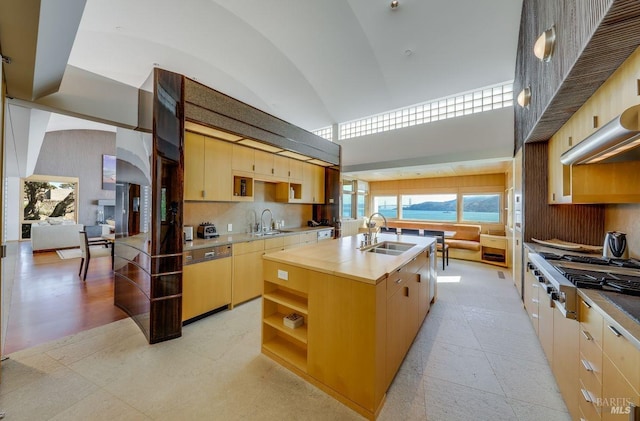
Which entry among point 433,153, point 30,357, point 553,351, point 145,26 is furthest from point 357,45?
point 30,357

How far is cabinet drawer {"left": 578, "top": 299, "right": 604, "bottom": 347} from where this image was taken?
1.12 m

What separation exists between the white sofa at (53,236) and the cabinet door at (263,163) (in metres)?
7.11

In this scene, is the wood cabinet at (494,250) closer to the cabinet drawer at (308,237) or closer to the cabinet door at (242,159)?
the cabinet drawer at (308,237)

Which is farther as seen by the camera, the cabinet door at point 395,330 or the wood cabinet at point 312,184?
the wood cabinet at point 312,184

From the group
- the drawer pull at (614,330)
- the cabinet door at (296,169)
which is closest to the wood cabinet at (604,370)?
the drawer pull at (614,330)

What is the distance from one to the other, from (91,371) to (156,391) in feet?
2.27

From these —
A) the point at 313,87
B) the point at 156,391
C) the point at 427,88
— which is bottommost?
the point at 156,391

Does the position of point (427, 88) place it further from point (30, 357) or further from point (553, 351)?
point (30, 357)

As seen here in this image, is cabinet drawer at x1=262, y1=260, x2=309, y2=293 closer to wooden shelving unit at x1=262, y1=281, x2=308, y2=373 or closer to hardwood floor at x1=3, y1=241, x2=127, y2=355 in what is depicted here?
wooden shelving unit at x1=262, y1=281, x2=308, y2=373

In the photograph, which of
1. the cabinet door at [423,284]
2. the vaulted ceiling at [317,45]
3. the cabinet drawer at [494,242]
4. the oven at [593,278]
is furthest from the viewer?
the cabinet drawer at [494,242]

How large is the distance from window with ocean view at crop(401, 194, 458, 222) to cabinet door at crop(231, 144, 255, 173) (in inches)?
228

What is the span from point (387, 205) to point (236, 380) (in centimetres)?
740

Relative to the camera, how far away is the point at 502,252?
5531 mm

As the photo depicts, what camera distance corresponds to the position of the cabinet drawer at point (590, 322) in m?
1.12
